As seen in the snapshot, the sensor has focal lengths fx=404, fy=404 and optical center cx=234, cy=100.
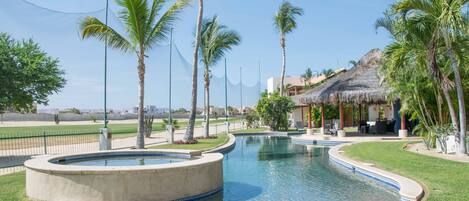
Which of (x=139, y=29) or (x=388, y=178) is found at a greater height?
(x=139, y=29)

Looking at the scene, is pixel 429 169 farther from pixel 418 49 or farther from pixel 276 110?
pixel 276 110

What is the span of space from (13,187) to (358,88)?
57.4 ft

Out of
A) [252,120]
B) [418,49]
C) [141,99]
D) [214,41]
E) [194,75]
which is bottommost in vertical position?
[252,120]

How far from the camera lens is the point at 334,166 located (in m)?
11.9

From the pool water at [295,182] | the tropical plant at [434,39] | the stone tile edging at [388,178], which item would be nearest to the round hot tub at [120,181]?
the pool water at [295,182]

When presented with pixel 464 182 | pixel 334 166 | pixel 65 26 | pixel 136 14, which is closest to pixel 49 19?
pixel 65 26

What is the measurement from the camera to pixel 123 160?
411 inches

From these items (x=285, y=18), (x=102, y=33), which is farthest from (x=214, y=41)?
(x=285, y=18)

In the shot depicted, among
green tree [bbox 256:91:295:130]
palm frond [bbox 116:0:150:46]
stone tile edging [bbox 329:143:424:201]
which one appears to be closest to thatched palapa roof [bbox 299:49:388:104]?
green tree [bbox 256:91:295:130]

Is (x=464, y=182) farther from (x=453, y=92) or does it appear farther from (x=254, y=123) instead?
(x=254, y=123)

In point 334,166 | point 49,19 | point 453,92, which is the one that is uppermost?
point 49,19

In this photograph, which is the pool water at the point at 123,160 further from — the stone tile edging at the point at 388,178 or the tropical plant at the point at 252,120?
the tropical plant at the point at 252,120

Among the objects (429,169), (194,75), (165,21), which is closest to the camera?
(429,169)

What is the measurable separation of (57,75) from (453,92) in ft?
46.8
